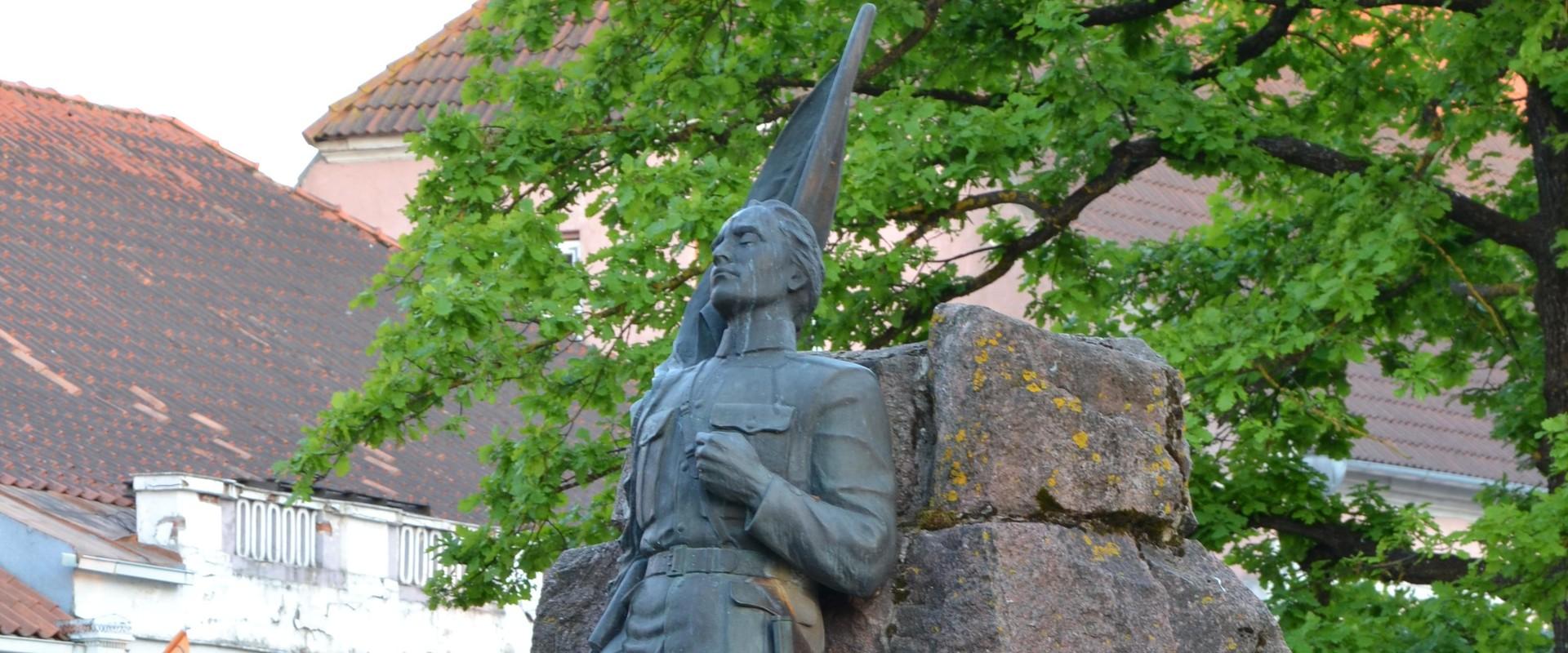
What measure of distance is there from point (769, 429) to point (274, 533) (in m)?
12.0

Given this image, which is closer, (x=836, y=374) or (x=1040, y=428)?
(x=836, y=374)

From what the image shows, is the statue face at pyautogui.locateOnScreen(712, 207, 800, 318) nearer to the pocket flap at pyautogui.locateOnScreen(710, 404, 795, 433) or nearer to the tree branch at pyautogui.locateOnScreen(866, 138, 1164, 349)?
the pocket flap at pyautogui.locateOnScreen(710, 404, 795, 433)

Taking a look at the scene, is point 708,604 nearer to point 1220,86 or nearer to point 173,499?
point 1220,86

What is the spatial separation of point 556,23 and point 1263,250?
3928mm

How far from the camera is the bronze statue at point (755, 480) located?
574 cm

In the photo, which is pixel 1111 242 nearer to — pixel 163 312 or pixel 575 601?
pixel 575 601

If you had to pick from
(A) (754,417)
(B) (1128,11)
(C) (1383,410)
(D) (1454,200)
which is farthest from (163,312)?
(A) (754,417)

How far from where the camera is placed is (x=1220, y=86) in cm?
1352

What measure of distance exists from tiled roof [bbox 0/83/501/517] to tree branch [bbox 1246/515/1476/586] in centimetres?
713

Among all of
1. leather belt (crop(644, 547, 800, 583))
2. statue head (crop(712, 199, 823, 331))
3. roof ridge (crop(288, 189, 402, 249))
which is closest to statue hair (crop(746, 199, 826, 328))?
statue head (crop(712, 199, 823, 331))

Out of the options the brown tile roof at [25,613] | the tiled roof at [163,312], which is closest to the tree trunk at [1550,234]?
the brown tile roof at [25,613]

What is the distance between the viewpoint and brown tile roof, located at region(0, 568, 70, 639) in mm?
14555

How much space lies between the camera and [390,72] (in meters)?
27.0

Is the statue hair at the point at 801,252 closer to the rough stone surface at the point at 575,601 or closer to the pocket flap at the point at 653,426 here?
the pocket flap at the point at 653,426
